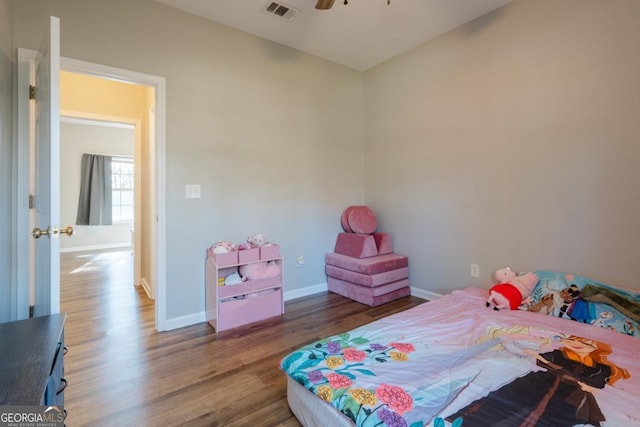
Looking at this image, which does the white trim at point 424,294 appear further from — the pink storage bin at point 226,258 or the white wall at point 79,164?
the white wall at point 79,164

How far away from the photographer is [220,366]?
6.55 ft

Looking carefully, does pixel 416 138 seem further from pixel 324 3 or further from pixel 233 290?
pixel 233 290

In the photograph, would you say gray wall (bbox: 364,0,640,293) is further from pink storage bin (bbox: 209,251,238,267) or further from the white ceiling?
pink storage bin (bbox: 209,251,238,267)

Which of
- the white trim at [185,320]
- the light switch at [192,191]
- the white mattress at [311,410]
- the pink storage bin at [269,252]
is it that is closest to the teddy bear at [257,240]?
the pink storage bin at [269,252]

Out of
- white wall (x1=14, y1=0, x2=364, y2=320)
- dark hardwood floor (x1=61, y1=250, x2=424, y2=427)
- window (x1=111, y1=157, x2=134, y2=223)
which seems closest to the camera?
dark hardwood floor (x1=61, y1=250, x2=424, y2=427)

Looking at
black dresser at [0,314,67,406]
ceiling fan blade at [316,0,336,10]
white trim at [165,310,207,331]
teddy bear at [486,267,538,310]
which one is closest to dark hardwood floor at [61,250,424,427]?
white trim at [165,310,207,331]

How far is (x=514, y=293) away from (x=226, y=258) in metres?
2.32

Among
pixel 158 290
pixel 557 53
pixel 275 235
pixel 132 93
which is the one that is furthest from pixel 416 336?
pixel 132 93

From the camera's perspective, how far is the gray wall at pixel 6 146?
5.86 feet

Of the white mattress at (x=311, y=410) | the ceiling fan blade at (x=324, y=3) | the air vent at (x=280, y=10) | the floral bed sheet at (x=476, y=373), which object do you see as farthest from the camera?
the air vent at (x=280, y=10)

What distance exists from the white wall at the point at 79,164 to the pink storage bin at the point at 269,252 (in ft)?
17.7

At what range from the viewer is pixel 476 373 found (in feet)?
4.37

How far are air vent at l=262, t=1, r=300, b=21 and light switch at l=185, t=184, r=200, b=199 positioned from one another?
5.45ft

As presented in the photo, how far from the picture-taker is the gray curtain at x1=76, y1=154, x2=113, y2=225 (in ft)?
22.0
